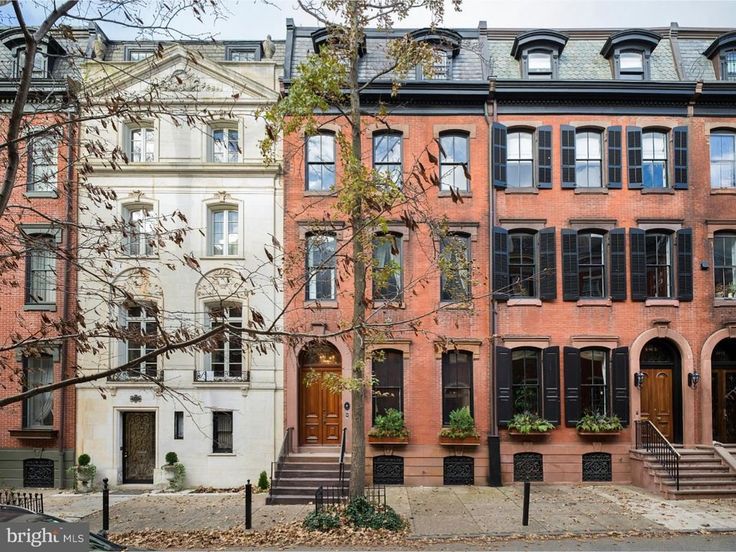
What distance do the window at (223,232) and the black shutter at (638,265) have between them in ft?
37.8

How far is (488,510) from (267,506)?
17.3 feet

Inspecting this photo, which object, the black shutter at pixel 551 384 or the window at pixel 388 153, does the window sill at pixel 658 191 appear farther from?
the window at pixel 388 153

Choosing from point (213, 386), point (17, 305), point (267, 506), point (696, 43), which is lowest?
point (267, 506)

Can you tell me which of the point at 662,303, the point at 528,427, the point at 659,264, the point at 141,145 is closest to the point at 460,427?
the point at 528,427

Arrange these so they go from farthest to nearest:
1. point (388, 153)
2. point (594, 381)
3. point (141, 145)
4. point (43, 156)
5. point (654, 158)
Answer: point (141, 145) < point (654, 158) < point (388, 153) < point (594, 381) < point (43, 156)

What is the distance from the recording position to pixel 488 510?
1303 centimetres

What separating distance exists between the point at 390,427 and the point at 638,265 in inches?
332

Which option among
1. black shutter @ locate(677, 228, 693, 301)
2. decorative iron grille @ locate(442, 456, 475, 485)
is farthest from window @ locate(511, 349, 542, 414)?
black shutter @ locate(677, 228, 693, 301)

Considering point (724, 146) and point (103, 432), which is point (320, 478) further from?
point (724, 146)

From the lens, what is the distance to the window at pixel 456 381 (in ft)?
53.8

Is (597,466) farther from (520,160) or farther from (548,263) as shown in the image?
(520,160)

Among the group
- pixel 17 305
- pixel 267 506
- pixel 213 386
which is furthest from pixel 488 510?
pixel 17 305

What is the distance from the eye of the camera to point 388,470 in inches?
627

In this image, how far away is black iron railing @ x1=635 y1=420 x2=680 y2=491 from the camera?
14570mm
